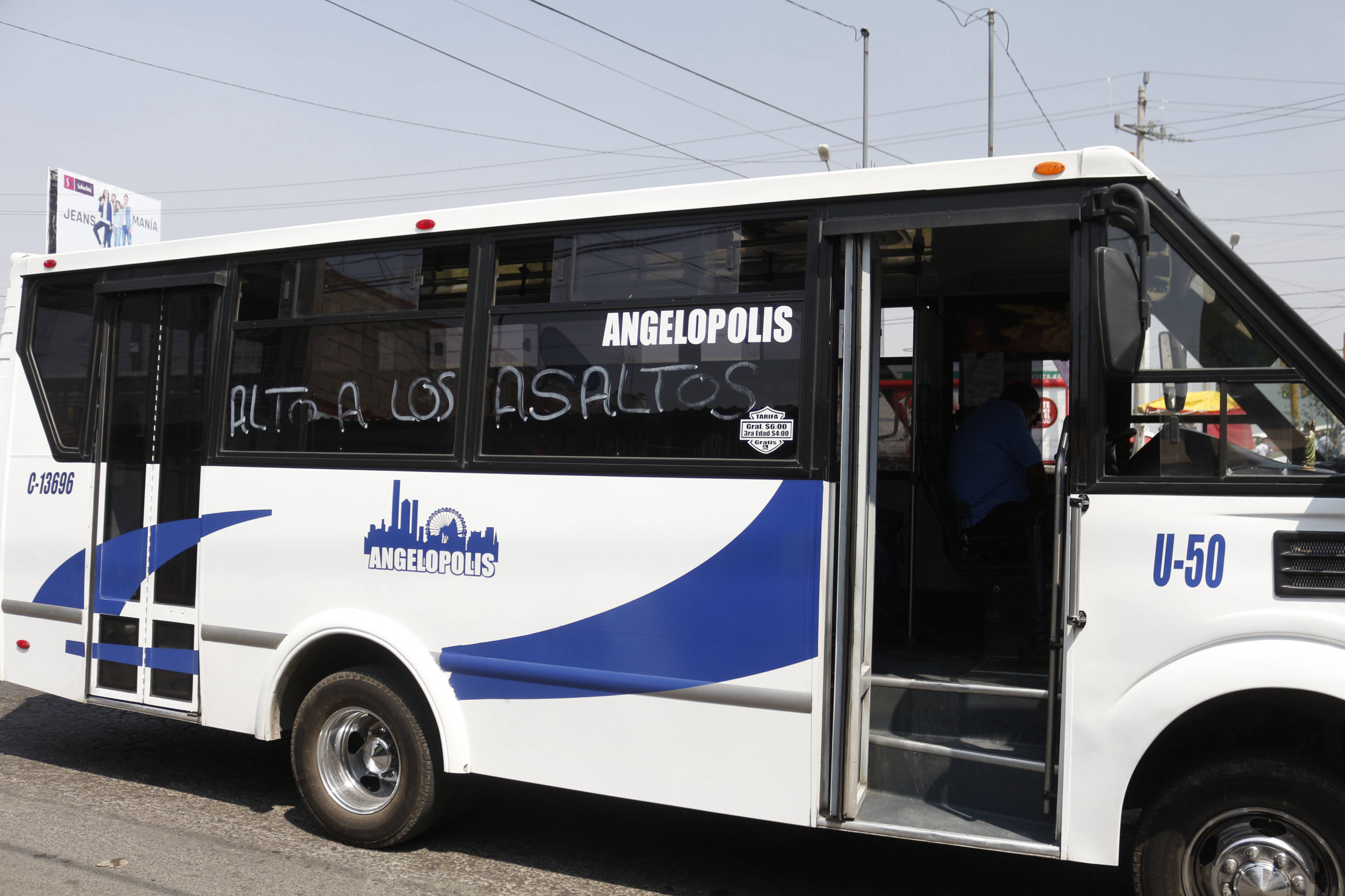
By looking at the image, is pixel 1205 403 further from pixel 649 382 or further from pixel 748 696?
pixel 649 382

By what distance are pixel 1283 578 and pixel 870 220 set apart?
190 centimetres

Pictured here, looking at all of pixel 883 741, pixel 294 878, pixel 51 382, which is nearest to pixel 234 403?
pixel 51 382

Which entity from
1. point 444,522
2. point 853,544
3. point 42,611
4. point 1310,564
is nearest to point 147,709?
point 42,611

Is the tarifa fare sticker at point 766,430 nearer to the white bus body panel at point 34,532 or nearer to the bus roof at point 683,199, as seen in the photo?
the bus roof at point 683,199

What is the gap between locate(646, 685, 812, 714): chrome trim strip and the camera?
4086mm

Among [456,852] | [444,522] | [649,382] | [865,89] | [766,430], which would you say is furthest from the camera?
[865,89]

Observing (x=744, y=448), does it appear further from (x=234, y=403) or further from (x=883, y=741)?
(x=234, y=403)

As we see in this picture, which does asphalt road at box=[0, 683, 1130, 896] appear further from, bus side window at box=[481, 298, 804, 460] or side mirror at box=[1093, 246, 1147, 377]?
side mirror at box=[1093, 246, 1147, 377]

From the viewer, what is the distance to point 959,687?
4215 mm

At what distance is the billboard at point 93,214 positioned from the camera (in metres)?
25.2

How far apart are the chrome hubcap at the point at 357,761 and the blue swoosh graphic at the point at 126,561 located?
1160 mm

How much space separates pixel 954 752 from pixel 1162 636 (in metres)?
0.92

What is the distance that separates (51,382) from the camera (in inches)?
243

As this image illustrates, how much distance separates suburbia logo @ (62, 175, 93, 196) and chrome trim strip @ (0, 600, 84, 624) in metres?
23.1
